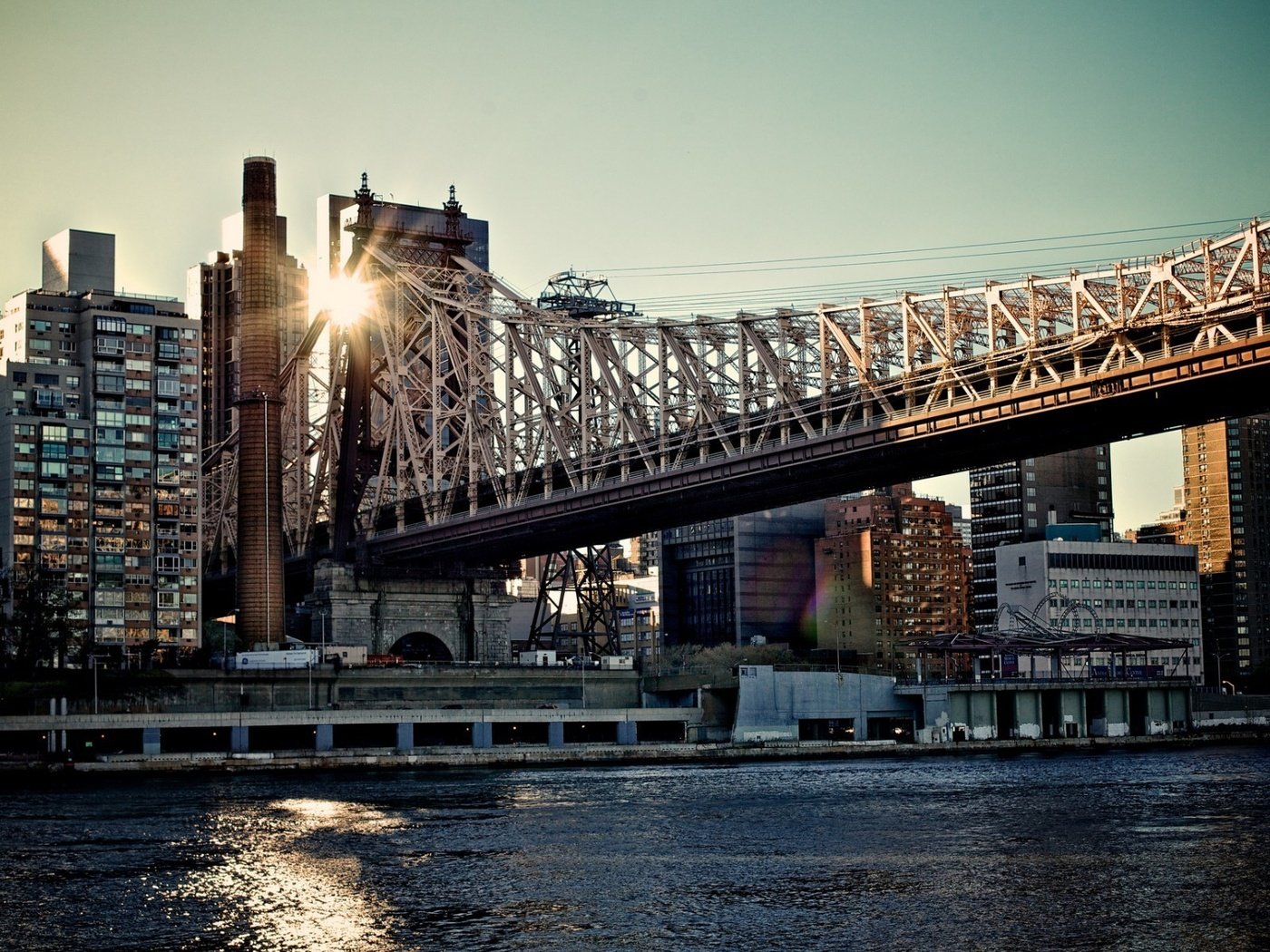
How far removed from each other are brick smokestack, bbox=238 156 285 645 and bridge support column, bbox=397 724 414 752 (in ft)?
64.6

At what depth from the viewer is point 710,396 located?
132125 millimetres

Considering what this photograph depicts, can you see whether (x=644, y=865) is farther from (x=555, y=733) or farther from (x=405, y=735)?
(x=555, y=733)

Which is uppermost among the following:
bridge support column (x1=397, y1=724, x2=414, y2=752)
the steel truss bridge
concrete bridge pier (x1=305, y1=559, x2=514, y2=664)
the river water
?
the steel truss bridge

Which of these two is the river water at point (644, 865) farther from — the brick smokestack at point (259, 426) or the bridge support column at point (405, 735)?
the brick smokestack at point (259, 426)

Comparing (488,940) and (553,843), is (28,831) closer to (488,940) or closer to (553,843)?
(553,843)

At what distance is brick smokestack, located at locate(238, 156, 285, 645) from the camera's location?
151 metres

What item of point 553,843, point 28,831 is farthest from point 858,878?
point 28,831

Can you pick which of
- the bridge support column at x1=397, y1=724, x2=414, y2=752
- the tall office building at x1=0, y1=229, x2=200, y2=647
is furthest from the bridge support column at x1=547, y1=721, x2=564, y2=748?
the tall office building at x1=0, y1=229, x2=200, y2=647

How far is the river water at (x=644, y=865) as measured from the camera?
180ft

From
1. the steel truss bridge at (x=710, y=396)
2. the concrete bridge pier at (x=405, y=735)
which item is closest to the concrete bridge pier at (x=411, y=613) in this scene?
the steel truss bridge at (x=710, y=396)

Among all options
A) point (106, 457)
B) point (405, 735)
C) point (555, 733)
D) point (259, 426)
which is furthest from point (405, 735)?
point (106, 457)

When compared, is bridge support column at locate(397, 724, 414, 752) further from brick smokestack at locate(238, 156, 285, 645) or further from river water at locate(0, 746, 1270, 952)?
river water at locate(0, 746, 1270, 952)

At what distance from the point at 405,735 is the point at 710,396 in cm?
3192

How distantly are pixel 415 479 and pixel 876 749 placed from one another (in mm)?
45178
